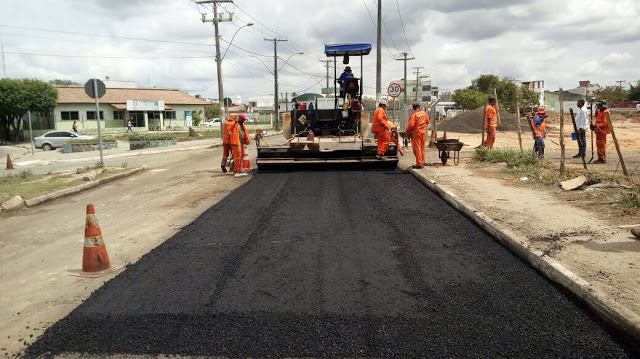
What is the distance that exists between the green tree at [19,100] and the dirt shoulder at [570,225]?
134ft

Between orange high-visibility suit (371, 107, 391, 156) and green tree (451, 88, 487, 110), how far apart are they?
57513 mm

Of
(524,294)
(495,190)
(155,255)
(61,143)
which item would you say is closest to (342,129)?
(495,190)

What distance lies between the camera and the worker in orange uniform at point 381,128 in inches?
497

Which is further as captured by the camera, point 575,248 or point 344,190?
point 344,190

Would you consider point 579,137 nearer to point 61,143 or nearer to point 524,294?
point 524,294

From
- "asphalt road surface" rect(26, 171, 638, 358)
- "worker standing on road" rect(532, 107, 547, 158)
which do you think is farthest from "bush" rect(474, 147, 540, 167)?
"asphalt road surface" rect(26, 171, 638, 358)

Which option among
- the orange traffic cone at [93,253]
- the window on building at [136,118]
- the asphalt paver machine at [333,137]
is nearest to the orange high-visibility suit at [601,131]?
the asphalt paver machine at [333,137]

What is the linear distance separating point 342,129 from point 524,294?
34.0 ft

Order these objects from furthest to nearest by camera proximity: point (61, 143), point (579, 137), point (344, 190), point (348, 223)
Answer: point (61, 143)
point (579, 137)
point (344, 190)
point (348, 223)

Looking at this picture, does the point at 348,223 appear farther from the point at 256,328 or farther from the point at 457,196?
the point at 256,328

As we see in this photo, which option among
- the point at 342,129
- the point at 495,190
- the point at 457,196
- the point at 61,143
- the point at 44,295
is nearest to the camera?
the point at 44,295

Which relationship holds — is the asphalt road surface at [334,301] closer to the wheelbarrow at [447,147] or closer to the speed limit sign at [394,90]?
the wheelbarrow at [447,147]

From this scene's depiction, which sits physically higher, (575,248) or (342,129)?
(342,129)

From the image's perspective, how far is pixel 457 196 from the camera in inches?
333
